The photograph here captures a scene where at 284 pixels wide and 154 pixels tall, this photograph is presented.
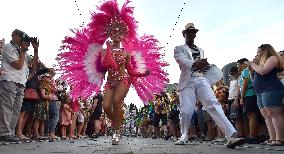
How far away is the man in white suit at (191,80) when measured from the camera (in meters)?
6.32

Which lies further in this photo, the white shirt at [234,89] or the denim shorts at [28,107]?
the white shirt at [234,89]

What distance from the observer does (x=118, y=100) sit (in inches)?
280

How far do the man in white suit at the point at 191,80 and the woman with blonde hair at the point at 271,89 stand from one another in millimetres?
1000

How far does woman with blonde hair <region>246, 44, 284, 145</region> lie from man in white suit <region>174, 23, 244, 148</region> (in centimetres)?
100

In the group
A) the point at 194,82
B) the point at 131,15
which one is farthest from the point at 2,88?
the point at 194,82

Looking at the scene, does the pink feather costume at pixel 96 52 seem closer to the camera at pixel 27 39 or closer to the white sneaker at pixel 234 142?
the camera at pixel 27 39

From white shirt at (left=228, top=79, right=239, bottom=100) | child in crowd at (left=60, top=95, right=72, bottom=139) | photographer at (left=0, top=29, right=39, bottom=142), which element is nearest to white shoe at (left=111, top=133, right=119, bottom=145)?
photographer at (left=0, top=29, right=39, bottom=142)

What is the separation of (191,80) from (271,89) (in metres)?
1.37

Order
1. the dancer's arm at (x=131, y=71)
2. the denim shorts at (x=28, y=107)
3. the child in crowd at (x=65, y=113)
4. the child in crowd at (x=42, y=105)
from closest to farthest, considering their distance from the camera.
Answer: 1. the dancer's arm at (x=131, y=71)
2. the denim shorts at (x=28, y=107)
3. the child in crowd at (x=42, y=105)
4. the child in crowd at (x=65, y=113)

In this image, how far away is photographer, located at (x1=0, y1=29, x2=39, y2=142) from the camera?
750 centimetres

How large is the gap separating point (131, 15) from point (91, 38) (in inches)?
32.9

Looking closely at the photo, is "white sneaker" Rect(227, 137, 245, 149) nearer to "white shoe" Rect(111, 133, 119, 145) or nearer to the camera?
"white shoe" Rect(111, 133, 119, 145)

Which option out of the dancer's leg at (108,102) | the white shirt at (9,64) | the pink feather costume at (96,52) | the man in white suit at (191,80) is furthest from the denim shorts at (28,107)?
the man in white suit at (191,80)

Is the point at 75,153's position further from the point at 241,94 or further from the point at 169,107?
the point at 169,107
